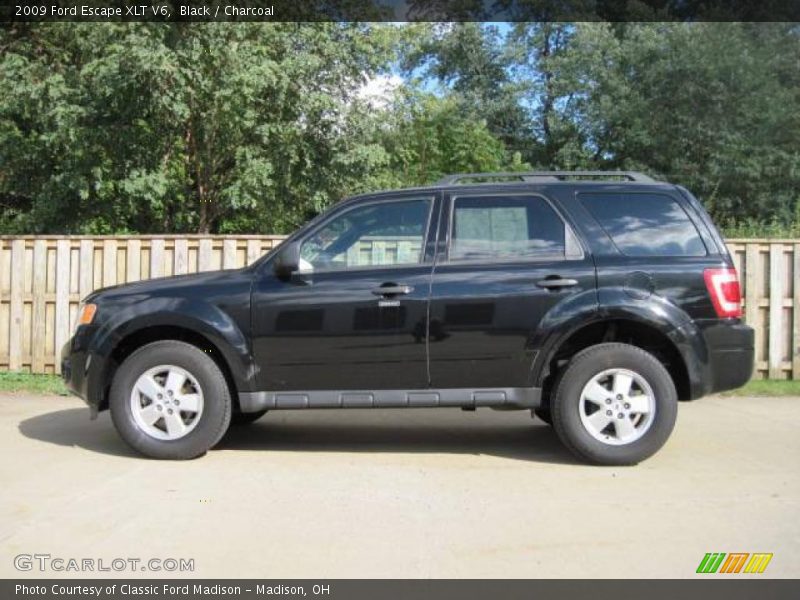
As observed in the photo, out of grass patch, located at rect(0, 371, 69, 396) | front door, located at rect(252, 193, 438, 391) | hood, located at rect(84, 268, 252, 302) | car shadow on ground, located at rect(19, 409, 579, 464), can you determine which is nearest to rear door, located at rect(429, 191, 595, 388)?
front door, located at rect(252, 193, 438, 391)

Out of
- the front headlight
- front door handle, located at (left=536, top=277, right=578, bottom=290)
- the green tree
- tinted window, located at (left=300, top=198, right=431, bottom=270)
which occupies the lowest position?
the front headlight

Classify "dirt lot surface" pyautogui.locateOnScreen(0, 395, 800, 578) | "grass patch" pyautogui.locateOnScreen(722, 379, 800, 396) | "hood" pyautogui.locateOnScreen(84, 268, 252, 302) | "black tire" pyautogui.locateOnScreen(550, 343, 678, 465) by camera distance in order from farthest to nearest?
"grass patch" pyautogui.locateOnScreen(722, 379, 800, 396)
"hood" pyautogui.locateOnScreen(84, 268, 252, 302)
"black tire" pyautogui.locateOnScreen(550, 343, 678, 465)
"dirt lot surface" pyautogui.locateOnScreen(0, 395, 800, 578)

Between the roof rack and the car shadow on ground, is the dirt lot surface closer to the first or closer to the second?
the car shadow on ground

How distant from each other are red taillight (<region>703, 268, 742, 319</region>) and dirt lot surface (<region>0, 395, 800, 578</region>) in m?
1.09

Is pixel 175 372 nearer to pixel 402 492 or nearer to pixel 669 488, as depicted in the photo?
pixel 402 492

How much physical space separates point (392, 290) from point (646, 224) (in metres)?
1.87

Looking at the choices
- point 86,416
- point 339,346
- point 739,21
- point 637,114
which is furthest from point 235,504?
point 739,21

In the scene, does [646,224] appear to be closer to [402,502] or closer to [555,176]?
[555,176]

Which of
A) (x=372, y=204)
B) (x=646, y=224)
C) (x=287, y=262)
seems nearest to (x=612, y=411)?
(x=646, y=224)

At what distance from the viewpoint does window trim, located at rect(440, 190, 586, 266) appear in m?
6.42

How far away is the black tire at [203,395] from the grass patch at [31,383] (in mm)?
3359

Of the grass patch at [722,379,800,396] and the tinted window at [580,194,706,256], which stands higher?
the tinted window at [580,194,706,256]

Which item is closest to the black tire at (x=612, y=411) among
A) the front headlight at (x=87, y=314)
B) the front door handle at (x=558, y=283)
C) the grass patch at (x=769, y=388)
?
the front door handle at (x=558, y=283)
